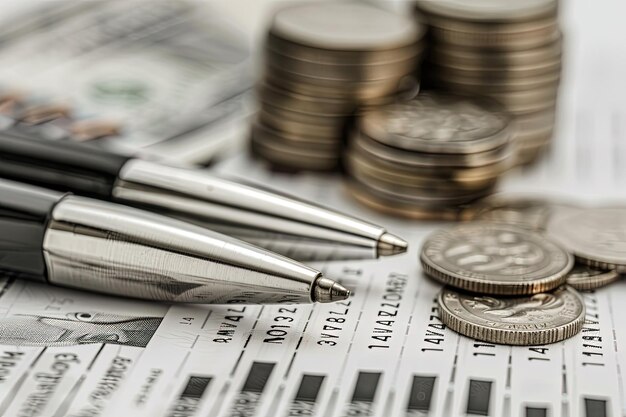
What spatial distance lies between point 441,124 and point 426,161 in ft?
0.17

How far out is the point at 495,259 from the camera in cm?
71

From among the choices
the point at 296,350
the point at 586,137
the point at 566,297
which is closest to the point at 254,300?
the point at 296,350

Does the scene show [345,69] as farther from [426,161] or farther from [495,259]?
[495,259]

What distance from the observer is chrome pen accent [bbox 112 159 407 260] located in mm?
704

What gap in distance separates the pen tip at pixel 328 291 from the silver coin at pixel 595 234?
0.66 feet

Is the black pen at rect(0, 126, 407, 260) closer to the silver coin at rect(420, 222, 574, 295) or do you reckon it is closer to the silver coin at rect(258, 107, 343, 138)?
the silver coin at rect(420, 222, 574, 295)

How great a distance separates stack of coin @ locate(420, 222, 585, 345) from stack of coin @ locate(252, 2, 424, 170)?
0.19 metres

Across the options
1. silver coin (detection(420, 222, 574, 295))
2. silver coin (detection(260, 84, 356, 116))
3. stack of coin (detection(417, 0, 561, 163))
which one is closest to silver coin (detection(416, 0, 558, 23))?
stack of coin (detection(417, 0, 561, 163))

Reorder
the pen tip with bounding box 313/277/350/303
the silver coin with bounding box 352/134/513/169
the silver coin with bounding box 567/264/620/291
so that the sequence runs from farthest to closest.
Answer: the silver coin with bounding box 352/134/513/169 → the silver coin with bounding box 567/264/620/291 → the pen tip with bounding box 313/277/350/303

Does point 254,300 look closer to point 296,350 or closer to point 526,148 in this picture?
point 296,350

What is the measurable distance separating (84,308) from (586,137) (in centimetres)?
55

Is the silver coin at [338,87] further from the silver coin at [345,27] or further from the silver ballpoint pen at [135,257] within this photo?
the silver ballpoint pen at [135,257]

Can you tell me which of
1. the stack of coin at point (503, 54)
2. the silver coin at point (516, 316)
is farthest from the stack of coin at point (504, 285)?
the stack of coin at point (503, 54)

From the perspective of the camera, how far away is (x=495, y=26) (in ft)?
3.00
